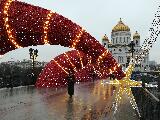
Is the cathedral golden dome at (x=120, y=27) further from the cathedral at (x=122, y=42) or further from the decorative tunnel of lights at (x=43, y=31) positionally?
the decorative tunnel of lights at (x=43, y=31)

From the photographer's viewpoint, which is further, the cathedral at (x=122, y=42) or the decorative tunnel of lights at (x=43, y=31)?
the cathedral at (x=122, y=42)

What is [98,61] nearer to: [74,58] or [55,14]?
[55,14]

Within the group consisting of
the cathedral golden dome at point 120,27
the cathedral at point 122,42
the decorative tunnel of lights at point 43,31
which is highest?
the cathedral golden dome at point 120,27

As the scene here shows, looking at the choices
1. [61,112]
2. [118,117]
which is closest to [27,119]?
[61,112]

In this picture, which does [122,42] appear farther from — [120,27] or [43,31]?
[43,31]

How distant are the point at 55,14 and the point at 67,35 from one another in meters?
0.84

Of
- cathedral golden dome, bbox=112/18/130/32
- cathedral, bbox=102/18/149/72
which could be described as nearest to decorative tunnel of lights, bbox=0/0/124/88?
cathedral, bbox=102/18/149/72

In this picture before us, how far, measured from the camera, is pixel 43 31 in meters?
12.8

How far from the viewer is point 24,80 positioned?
29.9 metres

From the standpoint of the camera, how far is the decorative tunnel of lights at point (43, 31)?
40.4 feet

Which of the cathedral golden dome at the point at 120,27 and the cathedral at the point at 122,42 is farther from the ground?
the cathedral golden dome at the point at 120,27

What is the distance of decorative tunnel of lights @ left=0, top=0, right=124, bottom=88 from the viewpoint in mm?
12312

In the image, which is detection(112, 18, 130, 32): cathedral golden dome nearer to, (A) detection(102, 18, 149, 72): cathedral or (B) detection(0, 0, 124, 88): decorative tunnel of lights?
(A) detection(102, 18, 149, 72): cathedral

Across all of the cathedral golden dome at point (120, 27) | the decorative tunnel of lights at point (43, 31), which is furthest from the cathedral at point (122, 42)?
the decorative tunnel of lights at point (43, 31)
